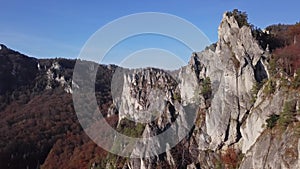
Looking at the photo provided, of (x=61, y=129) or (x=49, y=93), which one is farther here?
(x=49, y=93)

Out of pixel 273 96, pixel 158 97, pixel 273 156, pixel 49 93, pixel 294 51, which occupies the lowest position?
pixel 273 156

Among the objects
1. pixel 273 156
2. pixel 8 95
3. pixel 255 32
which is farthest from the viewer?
pixel 8 95

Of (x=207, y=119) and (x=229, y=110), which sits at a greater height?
(x=229, y=110)

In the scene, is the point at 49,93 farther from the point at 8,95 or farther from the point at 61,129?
the point at 61,129

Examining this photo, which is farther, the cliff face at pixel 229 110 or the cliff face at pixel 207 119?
the cliff face at pixel 229 110

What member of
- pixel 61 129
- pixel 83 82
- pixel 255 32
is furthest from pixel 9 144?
pixel 255 32

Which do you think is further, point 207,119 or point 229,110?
point 207,119

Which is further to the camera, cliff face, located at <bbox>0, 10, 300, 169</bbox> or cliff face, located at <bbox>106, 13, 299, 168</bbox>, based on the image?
cliff face, located at <bbox>106, 13, 299, 168</bbox>

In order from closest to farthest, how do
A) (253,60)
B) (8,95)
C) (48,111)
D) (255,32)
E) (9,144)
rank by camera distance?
(253,60)
(255,32)
(9,144)
(48,111)
(8,95)
